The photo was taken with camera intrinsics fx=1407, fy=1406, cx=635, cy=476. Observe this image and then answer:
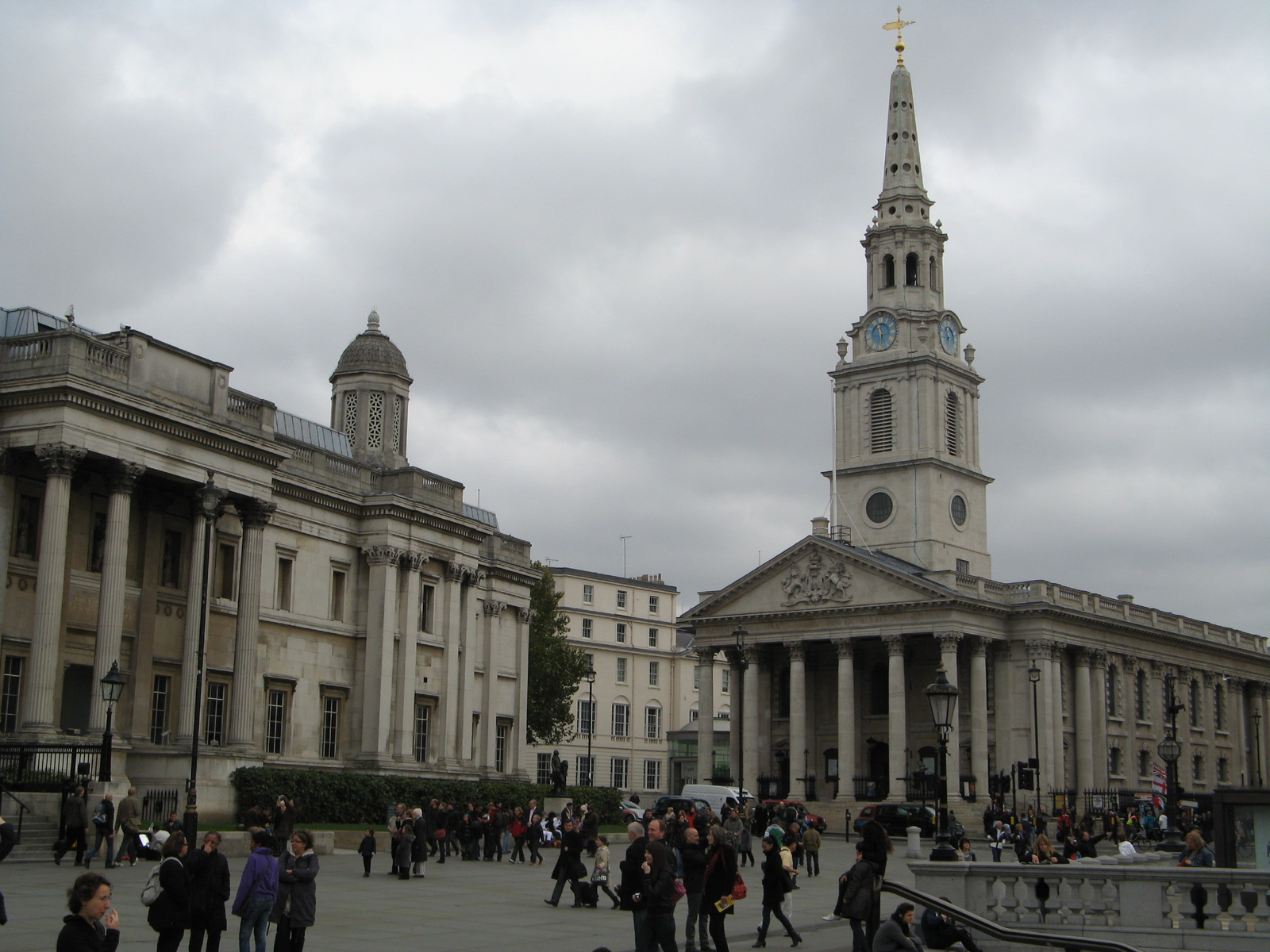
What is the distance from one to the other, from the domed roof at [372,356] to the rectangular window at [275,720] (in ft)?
48.8

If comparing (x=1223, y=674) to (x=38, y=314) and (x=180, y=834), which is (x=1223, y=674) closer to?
(x=38, y=314)

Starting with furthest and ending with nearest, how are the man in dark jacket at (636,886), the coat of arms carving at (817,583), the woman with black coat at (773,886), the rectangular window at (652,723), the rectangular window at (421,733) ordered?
the rectangular window at (652,723) → the coat of arms carving at (817,583) → the rectangular window at (421,733) → the woman with black coat at (773,886) → the man in dark jacket at (636,886)

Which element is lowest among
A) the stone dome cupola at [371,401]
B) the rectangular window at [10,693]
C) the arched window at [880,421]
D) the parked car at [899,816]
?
the parked car at [899,816]

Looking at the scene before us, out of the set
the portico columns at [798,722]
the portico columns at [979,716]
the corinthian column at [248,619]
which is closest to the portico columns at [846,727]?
the portico columns at [798,722]

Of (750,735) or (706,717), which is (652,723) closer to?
(706,717)

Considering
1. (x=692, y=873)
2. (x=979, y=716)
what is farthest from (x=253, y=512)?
(x=979, y=716)

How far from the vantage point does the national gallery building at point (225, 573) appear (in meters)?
34.1

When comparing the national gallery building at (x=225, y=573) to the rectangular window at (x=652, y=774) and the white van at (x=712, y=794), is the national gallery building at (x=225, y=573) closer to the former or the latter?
the white van at (x=712, y=794)

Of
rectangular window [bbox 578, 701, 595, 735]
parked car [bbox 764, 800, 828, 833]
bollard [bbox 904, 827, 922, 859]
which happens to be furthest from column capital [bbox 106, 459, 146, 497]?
rectangular window [bbox 578, 701, 595, 735]

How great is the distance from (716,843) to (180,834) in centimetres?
698

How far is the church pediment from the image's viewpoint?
72812mm

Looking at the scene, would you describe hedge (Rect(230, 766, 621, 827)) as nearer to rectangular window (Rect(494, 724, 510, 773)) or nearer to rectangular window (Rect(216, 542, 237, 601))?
rectangular window (Rect(494, 724, 510, 773))

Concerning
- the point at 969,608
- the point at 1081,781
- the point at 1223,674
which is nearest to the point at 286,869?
the point at 969,608

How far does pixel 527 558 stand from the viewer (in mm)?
59531
